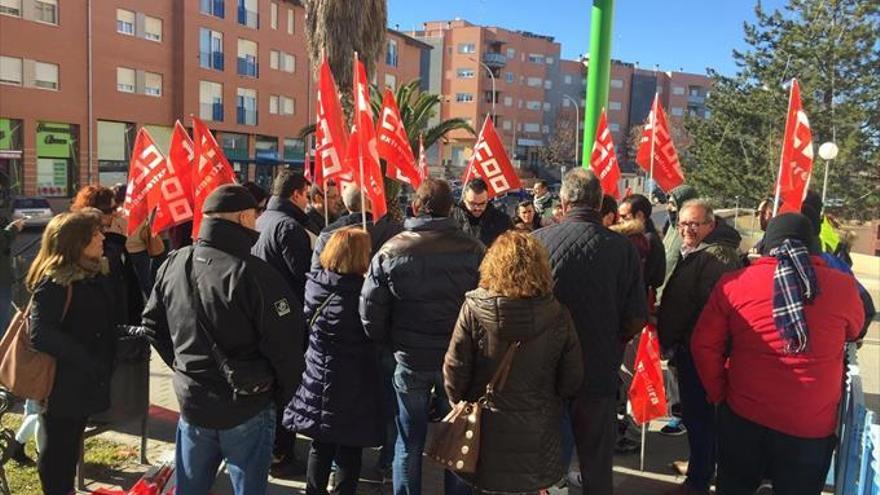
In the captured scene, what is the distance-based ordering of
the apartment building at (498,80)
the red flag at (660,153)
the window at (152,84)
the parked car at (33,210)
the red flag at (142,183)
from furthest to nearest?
the apartment building at (498,80), the window at (152,84), the parked car at (33,210), the red flag at (660,153), the red flag at (142,183)

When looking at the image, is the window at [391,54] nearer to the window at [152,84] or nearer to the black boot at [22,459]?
the window at [152,84]

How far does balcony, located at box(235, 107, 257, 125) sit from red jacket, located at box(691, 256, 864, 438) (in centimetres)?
4141

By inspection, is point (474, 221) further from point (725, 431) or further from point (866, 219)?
point (866, 219)

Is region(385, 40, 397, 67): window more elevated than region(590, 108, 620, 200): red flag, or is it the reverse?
region(385, 40, 397, 67): window

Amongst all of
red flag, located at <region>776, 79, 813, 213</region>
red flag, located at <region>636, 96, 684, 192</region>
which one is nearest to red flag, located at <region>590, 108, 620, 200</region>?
red flag, located at <region>636, 96, 684, 192</region>

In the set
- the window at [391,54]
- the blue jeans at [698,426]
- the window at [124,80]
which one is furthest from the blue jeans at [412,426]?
the window at [391,54]

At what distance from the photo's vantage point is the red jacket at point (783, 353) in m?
3.13

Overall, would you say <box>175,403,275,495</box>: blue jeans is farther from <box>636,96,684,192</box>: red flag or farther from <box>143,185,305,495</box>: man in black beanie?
<box>636,96,684,192</box>: red flag

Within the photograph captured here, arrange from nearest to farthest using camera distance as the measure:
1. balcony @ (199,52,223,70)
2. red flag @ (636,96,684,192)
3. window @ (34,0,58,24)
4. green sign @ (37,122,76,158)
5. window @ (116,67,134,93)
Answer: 1. red flag @ (636,96,684,192)
2. window @ (34,0,58,24)
3. green sign @ (37,122,76,158)
4. window @ (116,67,134,93)
5. balcony @ (199,52,223,70)

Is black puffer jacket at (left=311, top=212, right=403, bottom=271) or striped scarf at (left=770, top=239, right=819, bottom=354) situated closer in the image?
striped scarf at (left=770, top=239, right=819, bottom=354)

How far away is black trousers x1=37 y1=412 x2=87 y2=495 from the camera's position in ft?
12.2

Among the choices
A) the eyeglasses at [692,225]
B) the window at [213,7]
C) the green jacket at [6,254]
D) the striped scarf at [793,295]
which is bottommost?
the green jacket at [6,254]

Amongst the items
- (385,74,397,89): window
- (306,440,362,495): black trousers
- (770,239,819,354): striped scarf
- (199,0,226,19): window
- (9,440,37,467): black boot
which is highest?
(199,0,226,19): window

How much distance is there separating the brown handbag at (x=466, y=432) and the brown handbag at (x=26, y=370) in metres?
2.09
